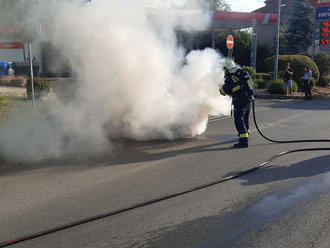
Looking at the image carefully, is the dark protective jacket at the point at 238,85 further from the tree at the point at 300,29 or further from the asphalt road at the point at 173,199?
the tree at the point at 300,29

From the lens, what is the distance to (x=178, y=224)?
3758mm

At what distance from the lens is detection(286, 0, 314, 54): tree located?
35.2 meters

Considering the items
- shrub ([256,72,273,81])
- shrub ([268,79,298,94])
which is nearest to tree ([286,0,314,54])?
shrub ([256,72,273,81])

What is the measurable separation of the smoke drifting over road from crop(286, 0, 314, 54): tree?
3027 centimetres

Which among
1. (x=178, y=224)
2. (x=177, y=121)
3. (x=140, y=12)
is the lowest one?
(x=178, y=224)

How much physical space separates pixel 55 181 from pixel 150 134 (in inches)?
120

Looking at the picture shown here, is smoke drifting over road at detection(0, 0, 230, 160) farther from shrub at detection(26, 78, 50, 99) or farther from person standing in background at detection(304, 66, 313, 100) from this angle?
person standing in background at detection(304, 66, 313, 100)

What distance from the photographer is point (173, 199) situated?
4504mm

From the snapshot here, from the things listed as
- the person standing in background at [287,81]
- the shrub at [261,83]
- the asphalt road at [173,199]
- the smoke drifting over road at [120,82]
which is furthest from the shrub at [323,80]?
the asphalt road at [173,199]

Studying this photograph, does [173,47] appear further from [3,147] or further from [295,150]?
[3,147]

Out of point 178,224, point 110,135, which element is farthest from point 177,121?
point 178,224

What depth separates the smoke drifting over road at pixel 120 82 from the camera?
6.84 m

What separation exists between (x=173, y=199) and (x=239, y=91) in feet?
12.0

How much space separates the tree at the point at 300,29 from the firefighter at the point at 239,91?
30.8m
